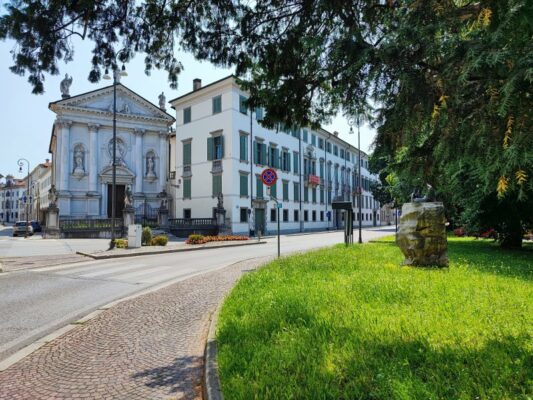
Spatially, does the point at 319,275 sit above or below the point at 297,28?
below

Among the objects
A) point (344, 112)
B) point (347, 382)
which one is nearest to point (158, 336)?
point (347, 382)

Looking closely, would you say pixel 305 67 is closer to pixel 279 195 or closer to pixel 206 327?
pixel 206 327

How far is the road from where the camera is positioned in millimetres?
5609

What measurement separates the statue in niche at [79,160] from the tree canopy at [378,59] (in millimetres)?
35069

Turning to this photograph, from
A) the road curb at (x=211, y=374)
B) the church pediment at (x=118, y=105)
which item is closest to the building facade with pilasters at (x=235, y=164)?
the church pediment at (x=118, y=105)

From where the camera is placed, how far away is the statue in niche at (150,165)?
135ft

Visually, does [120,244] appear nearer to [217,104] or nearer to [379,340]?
[379,340]

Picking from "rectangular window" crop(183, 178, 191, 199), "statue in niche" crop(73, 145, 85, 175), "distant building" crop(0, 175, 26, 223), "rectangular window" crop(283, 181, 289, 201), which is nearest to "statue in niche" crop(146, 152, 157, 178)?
"rectangular window" crop(183, 178, 191, 199)

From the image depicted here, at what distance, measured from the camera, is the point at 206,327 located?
545 centimetres

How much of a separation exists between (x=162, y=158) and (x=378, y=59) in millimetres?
40397

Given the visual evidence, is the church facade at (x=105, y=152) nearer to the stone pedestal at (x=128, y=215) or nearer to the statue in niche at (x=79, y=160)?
the statue in niche at (x=79, y=160)

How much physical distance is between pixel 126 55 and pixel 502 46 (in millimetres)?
4915

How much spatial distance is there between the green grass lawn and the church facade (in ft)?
105

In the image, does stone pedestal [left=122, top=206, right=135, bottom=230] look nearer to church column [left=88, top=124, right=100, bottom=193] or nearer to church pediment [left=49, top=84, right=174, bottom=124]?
church column [left=88, top=124, right=100, bottom=193]
